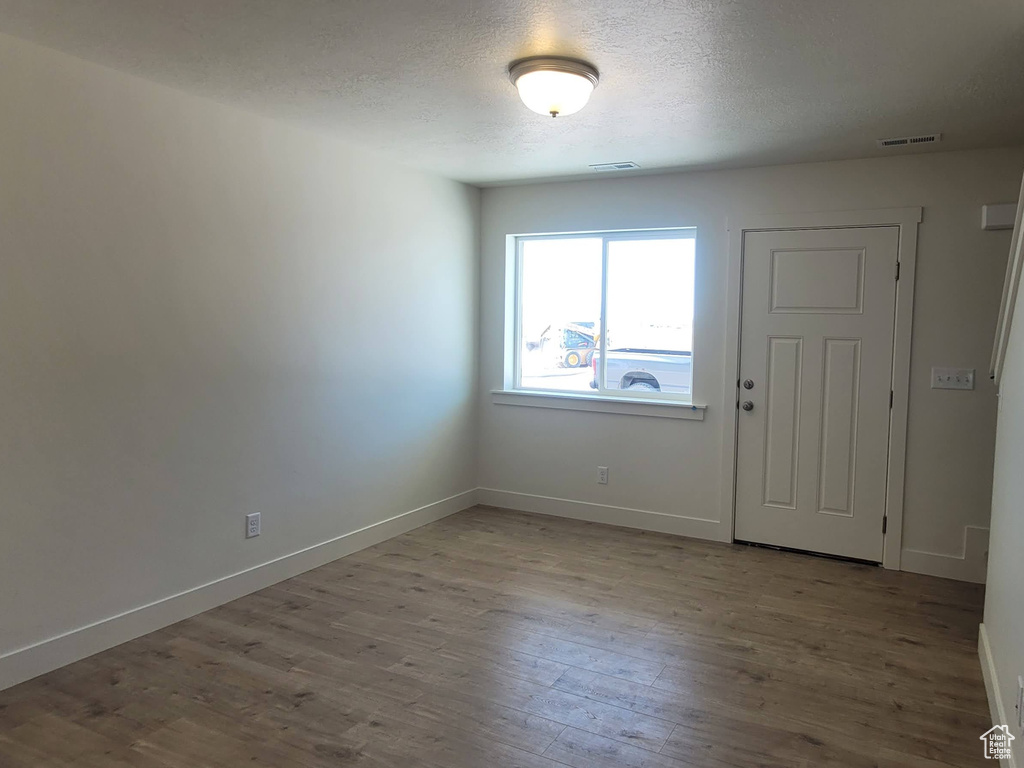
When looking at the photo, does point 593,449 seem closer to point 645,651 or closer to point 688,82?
point 645,651

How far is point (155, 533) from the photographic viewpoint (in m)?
3.15

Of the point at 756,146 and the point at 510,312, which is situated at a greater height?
the point at 756,146

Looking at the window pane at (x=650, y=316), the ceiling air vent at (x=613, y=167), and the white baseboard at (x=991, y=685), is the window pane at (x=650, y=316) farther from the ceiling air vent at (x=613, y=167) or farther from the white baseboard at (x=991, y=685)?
the white baseboard at (x=991, y=685)

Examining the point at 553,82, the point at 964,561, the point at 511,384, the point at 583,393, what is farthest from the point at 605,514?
the point at 553,82

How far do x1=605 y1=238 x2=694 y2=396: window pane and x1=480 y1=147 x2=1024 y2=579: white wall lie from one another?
16 centimetres

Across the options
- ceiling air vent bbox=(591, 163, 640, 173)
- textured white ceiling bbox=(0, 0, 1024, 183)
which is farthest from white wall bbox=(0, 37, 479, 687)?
ceiling air vent bbox=(591, 163, 640, 173)

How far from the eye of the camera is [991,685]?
2.64m

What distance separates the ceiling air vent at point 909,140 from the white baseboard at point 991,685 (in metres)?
2.35

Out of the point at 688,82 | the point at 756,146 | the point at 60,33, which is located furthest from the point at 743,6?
the point at 60,33

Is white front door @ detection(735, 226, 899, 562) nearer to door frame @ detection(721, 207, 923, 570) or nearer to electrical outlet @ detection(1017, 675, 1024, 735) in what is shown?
door frame @ detection(721, 207, 923, 570)

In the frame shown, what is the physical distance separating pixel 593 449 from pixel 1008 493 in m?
2.83

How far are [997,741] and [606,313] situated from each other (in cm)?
334

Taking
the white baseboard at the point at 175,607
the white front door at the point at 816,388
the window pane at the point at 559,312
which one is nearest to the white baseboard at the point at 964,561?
the white front door at the point at 816,388

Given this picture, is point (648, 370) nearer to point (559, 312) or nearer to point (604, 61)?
point (559, 312)
